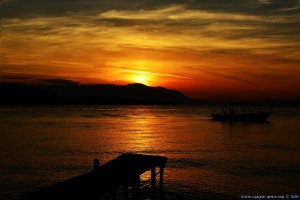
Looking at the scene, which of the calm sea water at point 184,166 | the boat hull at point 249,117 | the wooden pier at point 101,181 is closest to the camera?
the wooden pier at point 101,181

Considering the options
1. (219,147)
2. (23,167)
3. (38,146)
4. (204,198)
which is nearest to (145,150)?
(219,147)

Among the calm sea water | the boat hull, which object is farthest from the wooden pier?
the boat hull

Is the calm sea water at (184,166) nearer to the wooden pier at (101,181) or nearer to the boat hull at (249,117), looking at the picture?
the wooden pier at (101,181)

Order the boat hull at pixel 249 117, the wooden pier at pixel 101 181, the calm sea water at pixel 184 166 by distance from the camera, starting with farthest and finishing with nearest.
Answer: the boat hull at pixel 249 117
the calm sea water at pixel 184 166
the wooden pier at pixel 101 181

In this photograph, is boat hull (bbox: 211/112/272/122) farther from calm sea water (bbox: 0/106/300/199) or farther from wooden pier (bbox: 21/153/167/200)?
wooden pier (bbox: 21/153/167/200)

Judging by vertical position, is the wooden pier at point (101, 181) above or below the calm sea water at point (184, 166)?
above

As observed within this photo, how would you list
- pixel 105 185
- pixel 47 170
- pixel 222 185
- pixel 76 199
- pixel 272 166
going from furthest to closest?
pixel 272 166, pixel 47 170, pixel 222 185, pixel 105 185, pixel 76 199

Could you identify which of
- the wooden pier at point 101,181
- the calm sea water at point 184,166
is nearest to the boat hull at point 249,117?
the calm sea water at point 184,166

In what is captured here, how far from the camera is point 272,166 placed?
136 feet

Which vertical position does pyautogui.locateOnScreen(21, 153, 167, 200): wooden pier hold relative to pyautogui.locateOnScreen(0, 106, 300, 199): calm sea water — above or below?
above

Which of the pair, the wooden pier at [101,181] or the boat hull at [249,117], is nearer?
the wooden pier at [101,181]

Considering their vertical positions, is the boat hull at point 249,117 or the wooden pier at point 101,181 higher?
the wooden pier at point 101,181

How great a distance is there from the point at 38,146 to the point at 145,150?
16934mm

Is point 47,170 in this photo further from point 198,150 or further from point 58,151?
point 198,150
